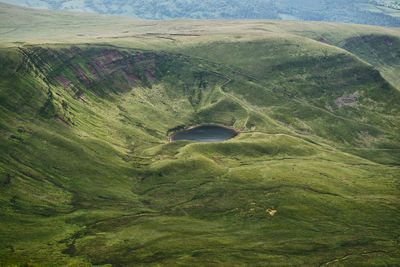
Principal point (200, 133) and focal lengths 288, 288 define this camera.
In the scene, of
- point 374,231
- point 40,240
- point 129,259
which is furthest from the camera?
point 374,231

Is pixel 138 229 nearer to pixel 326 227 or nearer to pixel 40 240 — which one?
pixel 40 240

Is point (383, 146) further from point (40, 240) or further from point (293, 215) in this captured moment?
point (40, 240)

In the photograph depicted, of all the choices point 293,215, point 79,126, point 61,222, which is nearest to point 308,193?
point 293,215

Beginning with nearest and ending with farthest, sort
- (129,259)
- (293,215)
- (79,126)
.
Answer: (129,259) < (293,215) < (79,126)

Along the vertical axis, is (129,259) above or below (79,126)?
below

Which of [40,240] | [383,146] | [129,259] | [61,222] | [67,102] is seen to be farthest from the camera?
[383,146]

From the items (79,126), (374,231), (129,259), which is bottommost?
(374,231)

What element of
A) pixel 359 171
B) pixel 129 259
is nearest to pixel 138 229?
pixel 129 259

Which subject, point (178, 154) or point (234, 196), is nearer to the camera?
point (234, 196)

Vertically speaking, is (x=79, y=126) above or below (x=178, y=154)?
above
